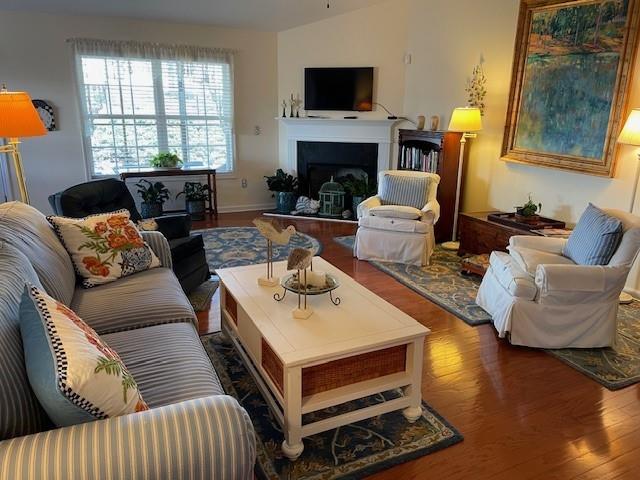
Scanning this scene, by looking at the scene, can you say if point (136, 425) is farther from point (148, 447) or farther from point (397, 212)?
point (397, 212)

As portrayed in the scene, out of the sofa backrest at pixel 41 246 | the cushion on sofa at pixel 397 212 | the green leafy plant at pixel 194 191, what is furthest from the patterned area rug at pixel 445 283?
the green leafy plant at pixel 194 191

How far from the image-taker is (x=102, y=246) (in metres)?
2.58

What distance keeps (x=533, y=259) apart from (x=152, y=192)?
449 cm

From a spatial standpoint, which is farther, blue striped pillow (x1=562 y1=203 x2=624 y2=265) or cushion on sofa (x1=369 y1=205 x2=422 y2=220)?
cushion on sofa (x1=369 y1=205 x2=422 y2=220)

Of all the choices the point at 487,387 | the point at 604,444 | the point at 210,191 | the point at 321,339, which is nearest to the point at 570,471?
the point at 604,444

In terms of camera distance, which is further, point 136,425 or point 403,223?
point 403,223

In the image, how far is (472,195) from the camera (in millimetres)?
5109

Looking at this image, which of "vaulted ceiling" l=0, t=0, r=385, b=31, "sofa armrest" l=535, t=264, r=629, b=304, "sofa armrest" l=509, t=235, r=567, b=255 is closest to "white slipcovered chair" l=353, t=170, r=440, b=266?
"sofa armrest" l=509, t=235, r=567, b=255

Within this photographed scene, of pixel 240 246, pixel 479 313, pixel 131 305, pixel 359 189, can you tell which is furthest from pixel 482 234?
pixel 131 305

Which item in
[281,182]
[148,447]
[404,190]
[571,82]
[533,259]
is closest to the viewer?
[148,447]

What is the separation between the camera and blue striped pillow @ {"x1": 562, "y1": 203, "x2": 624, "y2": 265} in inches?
109

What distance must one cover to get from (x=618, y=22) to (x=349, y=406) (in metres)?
3.45

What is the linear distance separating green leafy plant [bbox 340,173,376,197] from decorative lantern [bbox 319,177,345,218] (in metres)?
0.10

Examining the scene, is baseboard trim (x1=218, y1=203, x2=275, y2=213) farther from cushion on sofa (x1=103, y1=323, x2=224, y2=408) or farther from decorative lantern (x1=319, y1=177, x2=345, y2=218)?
cushion on sofa (x1=103, y1=323, x2=224, y2=408)
